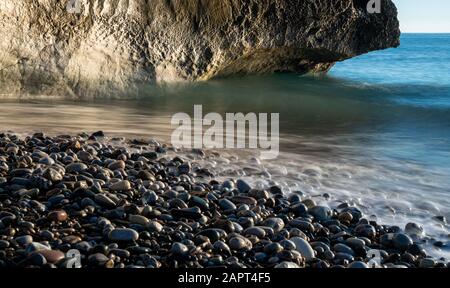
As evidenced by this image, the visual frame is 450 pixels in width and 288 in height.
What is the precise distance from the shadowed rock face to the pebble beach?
169 inches

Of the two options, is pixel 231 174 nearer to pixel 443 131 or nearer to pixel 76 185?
pixel 76 185

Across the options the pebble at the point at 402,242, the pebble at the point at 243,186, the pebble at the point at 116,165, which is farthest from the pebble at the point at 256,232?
the pebble at the point at 116,165

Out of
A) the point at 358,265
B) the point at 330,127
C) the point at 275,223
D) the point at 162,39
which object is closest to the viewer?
the point at 358,265

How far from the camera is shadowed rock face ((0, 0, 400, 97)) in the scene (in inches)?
363

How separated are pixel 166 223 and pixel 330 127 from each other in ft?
18.4

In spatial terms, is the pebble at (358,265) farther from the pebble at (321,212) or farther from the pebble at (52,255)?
the pebble at (52,255)

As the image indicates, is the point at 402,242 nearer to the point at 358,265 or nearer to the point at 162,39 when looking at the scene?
the point at 358,265

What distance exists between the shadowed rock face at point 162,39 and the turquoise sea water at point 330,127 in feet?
1.34

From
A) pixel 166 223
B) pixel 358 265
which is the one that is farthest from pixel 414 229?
pixel 166 223

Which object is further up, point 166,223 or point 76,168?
point 76,168

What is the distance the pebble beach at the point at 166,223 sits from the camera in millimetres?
3398

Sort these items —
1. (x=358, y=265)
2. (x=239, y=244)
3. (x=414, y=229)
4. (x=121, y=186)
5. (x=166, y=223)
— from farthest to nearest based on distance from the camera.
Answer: (x=121, y=186)
(x=414, y=229)
(x=166, y=223)
(x=239, y=244)
(x=358, y=265)

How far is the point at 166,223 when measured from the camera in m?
3.91
